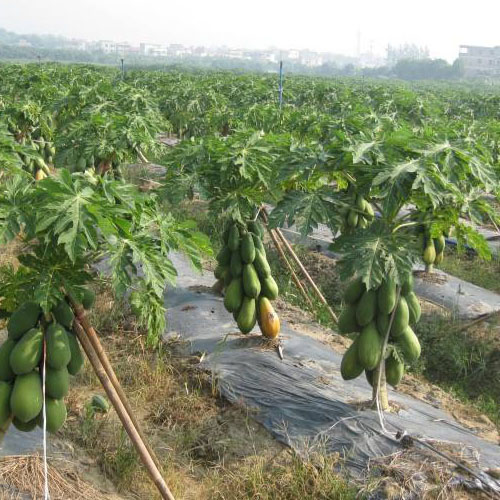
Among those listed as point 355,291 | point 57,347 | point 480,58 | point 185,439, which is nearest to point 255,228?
point 355,291

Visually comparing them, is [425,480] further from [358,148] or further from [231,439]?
[358,148]

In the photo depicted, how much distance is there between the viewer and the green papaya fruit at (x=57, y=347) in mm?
2596

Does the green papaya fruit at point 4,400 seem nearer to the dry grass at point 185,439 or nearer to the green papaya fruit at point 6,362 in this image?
the green papaya fruit at point 6,362

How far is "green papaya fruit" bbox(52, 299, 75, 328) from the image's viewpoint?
8.80 feet

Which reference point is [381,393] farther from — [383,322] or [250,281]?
[250,281]

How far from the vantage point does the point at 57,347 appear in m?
2.60

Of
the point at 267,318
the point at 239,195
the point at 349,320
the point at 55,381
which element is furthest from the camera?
the point at 267,318

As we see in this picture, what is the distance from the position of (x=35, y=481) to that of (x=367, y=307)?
2.00 meters

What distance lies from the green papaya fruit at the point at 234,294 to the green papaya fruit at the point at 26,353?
241 centimetres

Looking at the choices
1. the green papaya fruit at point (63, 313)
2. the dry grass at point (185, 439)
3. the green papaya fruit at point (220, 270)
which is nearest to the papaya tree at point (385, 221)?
the dry grass at point (185, 439)

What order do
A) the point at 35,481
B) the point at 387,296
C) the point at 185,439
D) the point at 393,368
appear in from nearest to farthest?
1. the point at 35,481
2. the point at 387,296
3. the point at 393,368
4. the point at 185,439

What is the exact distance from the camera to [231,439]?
4090 mm

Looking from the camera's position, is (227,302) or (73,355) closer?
(73,355)

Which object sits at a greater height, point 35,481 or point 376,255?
point 376,255
